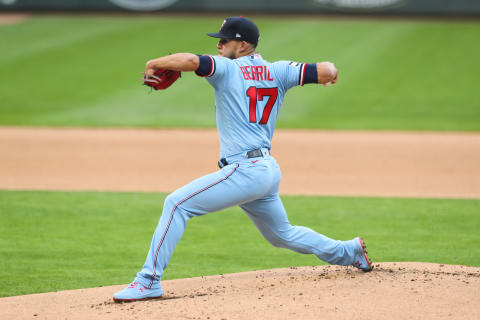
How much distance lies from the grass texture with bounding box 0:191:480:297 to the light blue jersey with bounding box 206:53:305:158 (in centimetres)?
166

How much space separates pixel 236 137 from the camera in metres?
5.18

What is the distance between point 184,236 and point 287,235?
99.0 inches

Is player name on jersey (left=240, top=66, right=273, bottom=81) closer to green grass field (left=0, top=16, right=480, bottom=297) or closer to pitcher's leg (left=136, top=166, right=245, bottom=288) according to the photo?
pitcher's leg (left=136, top=166, right=245, bottom=288)

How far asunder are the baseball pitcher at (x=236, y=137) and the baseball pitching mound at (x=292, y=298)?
1.07ft

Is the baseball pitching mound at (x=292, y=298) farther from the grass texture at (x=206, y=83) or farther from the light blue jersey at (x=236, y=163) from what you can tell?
the grass texture at (x=206, y=83)

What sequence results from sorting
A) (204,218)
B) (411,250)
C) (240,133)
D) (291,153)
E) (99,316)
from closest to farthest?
1. (99,316)
2. (240,133)
3. (411,250)
4. (204,218)
5. (291,153)

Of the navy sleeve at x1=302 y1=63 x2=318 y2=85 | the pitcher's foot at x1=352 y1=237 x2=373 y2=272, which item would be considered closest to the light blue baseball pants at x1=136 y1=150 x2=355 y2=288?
the navy sleeve at x1=302 y1=63 x2=318 y2=85

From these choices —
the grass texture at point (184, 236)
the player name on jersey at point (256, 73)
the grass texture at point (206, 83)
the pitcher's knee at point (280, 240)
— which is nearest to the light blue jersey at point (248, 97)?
the player name on jersey at point (256, 73)

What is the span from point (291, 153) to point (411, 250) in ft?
19.4

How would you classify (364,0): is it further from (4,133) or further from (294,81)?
(294,81)

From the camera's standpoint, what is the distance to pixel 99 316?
4.79 metres

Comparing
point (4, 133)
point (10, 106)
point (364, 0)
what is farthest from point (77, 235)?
point (364, 0)

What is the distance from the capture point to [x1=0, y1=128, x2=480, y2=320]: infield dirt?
485 centimetres

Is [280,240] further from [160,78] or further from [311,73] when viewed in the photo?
[160,78]
